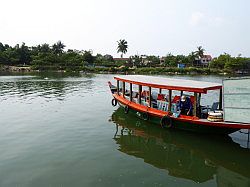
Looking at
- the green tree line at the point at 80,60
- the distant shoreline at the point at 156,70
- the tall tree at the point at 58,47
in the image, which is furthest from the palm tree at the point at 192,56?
the tall tree at the point at 58,47

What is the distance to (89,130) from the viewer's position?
43.3 feet

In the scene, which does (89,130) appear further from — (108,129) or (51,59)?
(51,59)

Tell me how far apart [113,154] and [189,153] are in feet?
9.73

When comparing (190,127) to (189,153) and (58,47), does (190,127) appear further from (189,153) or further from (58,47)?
(58,47)

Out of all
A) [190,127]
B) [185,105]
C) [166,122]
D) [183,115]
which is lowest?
[190,127]

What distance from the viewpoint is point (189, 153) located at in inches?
405

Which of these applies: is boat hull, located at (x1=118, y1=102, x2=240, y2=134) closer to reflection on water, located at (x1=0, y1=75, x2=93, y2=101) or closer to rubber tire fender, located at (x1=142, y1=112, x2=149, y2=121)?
rubber tire fender, located at (x1=142, y1=112, x2=149, y2=121)

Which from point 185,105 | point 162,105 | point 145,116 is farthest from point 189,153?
point 145,116

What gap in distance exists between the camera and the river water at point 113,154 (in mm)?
8039

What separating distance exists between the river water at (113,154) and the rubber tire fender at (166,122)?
44 centimetres

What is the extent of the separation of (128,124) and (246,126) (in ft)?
21.9

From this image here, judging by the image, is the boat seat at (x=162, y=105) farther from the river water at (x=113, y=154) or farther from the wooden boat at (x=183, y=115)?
the river water at (x=113, y=154)

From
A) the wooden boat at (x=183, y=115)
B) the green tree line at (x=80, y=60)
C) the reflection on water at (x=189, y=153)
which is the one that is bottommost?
the reflection on water at (x=189, y=153)

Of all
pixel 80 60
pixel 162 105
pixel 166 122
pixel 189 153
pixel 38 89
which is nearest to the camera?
pixel 189 153
